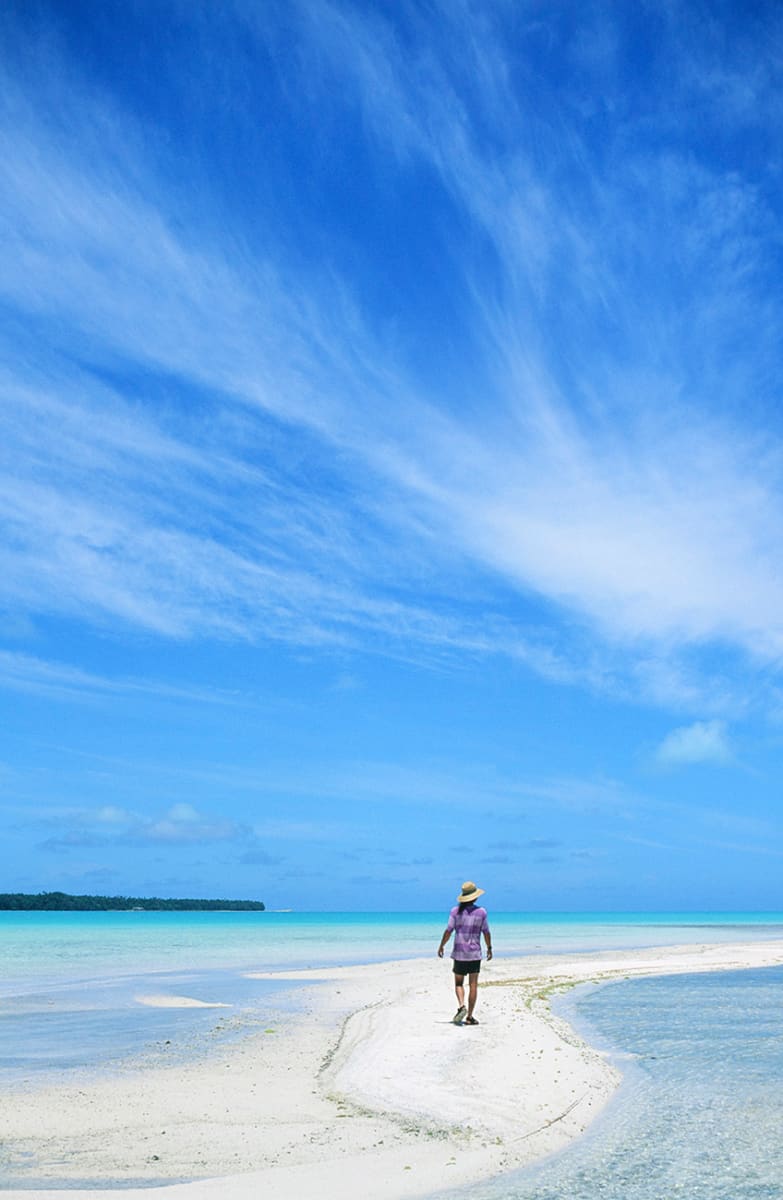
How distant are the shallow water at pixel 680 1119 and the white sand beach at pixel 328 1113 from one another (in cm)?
47

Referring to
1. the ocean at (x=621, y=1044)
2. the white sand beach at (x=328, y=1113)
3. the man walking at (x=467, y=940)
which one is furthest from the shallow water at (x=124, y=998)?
the man walking at (x=467, y=940)

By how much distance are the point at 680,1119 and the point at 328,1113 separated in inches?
168

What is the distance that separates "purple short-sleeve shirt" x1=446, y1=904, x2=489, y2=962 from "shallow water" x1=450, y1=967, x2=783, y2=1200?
2.82 m

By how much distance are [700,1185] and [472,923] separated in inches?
428

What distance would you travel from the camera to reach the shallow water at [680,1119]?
9062 millimetres

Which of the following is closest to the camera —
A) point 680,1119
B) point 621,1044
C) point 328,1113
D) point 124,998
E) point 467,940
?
point 680,1119

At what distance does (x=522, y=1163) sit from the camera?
32.3ft

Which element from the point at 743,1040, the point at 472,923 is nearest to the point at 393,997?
the point at 472,923

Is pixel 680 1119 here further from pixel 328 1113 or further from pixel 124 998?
pixel 124 998

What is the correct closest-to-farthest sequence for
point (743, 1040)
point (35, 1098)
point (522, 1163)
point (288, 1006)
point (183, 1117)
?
point (522, 1163) → point (183, 1117) → point (35, 1098) → point (743, 1040) → point (288, 1006)

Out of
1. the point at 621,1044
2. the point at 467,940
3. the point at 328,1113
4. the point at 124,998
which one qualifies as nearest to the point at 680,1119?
the point at 328,1113

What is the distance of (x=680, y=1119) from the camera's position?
1186 centimetres

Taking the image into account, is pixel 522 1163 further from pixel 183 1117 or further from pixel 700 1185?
pixel 183 1117

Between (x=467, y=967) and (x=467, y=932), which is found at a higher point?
(x=467, y=932)
